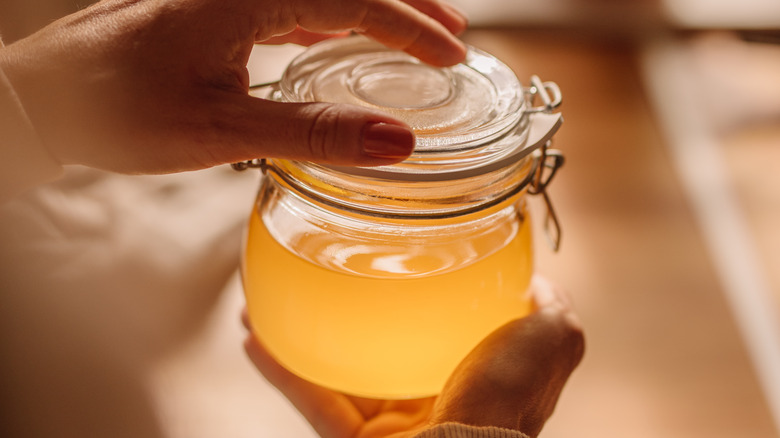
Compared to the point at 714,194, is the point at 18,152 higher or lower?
higher

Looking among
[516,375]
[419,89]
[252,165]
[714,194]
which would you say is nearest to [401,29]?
[419,89]

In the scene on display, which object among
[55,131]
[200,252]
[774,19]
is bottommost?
[774,19]

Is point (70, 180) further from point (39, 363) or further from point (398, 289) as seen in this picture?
point (398, 289)

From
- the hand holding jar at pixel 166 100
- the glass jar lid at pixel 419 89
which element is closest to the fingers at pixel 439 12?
the glass jar lid at pixel 419 89

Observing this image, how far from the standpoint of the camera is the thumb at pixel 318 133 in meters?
0.42

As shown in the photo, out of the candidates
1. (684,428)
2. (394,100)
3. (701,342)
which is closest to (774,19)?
(701,342)

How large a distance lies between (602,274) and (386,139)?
620mm

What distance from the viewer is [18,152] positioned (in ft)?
1.58

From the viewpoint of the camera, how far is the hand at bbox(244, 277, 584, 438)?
1.72 feet

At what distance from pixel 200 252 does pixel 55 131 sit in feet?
1.37

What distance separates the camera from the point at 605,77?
126cm

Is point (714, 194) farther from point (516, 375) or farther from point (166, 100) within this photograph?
point (166, 100)

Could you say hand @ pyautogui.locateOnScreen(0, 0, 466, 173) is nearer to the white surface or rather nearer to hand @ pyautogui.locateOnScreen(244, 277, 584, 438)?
hand @ pyautogui.locateOnScreen(244, 277, 584, 438)

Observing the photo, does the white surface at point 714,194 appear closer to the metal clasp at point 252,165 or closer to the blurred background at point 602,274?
the blurred background at point 602,274
